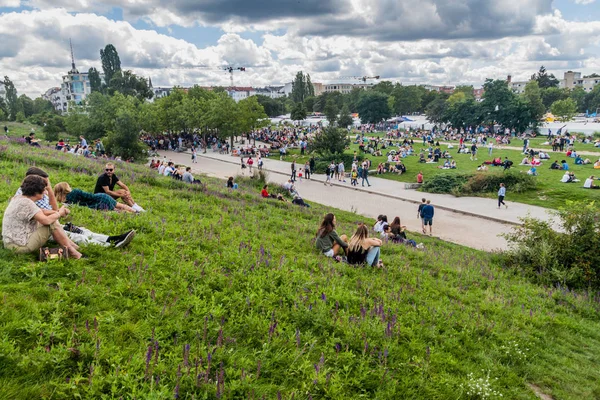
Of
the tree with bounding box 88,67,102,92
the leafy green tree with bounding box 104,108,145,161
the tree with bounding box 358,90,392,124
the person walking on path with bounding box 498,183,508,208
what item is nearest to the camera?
the person walking on path with bounding box 498,183,508,208

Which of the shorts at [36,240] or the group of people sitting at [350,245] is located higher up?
the shorts at [36,240]

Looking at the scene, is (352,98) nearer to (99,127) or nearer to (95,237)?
(99,127)

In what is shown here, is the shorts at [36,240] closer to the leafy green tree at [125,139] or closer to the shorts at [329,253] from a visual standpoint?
the shorts at [329,253]

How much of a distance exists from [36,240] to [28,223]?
229mm

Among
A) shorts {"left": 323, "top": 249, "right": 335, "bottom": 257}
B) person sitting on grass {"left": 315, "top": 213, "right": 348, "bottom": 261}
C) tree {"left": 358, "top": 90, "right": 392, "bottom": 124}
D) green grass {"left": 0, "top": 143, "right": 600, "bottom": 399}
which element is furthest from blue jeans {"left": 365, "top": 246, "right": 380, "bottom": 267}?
tree {"left": 358, "top": 90, "right": 392, "bottom": 124}


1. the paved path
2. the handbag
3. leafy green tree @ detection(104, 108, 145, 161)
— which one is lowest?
the paved path

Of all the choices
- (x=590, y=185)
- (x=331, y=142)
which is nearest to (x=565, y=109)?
(x=331, y=142)

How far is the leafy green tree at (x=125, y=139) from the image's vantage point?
92.1 feet

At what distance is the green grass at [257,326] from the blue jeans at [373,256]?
0.56ft

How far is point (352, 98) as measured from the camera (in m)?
137

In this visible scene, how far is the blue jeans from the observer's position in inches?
288

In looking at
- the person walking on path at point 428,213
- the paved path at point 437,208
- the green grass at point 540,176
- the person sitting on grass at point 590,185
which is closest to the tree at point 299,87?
the green grass at point 540,176

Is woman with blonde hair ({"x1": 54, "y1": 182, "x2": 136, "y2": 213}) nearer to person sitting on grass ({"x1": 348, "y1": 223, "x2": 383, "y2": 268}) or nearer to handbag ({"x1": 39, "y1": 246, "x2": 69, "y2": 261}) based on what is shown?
handbag ({"x1": 39, "y1": 246, "x2": 69, "y2": 261})

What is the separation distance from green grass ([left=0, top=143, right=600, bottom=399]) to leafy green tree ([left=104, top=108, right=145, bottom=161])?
22374 millimetres
